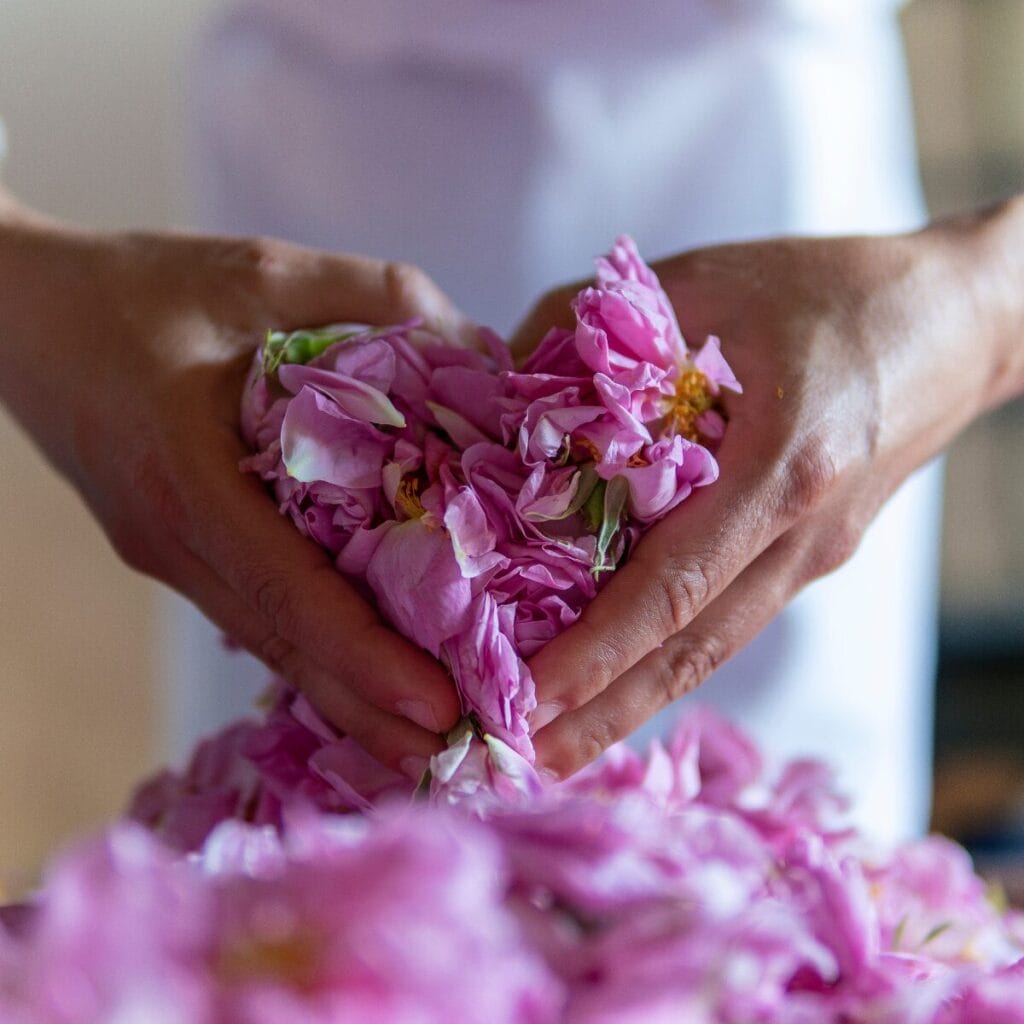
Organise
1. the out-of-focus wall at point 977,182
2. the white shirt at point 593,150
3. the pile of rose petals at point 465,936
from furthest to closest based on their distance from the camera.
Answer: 1. the out-of-focus wall at point 977,182
2. the white shirt at point 593,150
3. the pile of rose petals at point 465,936

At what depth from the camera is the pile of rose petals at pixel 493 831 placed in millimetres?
174

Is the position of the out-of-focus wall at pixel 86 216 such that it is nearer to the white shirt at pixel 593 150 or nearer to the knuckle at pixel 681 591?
the white shirt at pixel 593 150

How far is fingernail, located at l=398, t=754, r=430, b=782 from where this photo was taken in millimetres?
346

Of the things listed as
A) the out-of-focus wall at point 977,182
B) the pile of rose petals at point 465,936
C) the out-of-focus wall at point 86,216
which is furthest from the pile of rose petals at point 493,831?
the out-of-focus wall at point 977,182

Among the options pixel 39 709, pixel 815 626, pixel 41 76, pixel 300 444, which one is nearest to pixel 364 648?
pixel 300 444

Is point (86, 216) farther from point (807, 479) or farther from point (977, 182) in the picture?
point (977, 182)

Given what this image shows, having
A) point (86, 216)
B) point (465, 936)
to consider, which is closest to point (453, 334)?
point (465, 936)

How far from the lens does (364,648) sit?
35cm

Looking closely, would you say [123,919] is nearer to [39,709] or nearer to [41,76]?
[39,709]

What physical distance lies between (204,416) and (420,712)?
133 mm

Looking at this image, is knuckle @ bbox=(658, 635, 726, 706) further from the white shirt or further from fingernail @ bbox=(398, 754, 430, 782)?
the white shirt

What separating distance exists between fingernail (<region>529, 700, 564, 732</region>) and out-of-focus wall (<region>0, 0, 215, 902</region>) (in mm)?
530

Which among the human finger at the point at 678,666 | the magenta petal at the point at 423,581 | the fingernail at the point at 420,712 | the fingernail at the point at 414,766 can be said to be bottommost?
the human finger at the point at 678,666

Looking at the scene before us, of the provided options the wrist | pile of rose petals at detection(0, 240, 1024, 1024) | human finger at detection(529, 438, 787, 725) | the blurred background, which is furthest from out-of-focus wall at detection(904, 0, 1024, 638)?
human finger at detection(529, 438, 787, 725)
